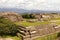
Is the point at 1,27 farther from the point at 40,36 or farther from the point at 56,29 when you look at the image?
the point at 56,29

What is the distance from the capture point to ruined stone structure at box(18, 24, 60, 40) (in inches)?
868

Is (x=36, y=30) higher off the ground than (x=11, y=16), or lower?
lower

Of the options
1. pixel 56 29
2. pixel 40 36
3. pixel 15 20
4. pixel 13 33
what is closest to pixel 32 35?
pixel 40 36

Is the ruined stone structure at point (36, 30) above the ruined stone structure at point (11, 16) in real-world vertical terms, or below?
Result: below

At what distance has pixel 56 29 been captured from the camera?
24.7m

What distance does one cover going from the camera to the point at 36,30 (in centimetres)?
2284

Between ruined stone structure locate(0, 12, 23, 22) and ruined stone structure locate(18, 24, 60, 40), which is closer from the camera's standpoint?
ruined stone structure locate(18, 24, 60, 40)

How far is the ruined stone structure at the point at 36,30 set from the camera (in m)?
22.0

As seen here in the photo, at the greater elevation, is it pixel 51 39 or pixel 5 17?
pixel 5 17

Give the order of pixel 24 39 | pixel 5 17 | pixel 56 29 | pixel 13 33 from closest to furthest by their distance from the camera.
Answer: pixel 24 39, pixel 13 33, pixel 56 29, pixel 5 17

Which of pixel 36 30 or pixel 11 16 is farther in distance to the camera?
pixel 11 16

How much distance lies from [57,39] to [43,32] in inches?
97.4

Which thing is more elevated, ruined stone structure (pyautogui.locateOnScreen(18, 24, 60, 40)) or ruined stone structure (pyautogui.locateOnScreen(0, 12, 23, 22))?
ruined stone structure (pyautogui.locateOnScreen(0, 12, 23, 22))

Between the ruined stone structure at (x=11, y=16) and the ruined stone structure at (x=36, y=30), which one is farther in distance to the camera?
the ruined stone structure at (x=11, y=16)
